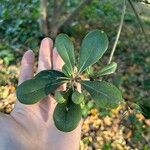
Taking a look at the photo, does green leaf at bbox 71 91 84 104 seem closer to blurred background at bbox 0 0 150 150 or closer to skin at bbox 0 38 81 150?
skin at bbox 0 38 81 150

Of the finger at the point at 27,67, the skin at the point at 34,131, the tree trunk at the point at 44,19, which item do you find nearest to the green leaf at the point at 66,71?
the skin at the point at 34,131

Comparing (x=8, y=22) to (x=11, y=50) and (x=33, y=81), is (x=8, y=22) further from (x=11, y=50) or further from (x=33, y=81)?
(x=33, y=81)

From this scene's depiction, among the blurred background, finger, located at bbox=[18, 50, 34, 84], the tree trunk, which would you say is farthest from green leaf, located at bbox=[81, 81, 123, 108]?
the tree trunk

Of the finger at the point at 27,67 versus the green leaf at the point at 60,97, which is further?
the finger at the point at 27,67

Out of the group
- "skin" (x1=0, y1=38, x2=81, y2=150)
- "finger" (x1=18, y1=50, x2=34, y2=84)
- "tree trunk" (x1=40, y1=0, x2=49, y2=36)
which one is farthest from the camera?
"tree trunk" (x1=40, y1=0, x2=49, y2=36)

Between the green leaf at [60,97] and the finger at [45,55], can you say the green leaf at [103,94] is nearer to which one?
the green leaf at [60,97]

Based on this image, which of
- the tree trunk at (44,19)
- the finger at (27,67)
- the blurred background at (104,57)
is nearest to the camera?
the finger at (27,67)
